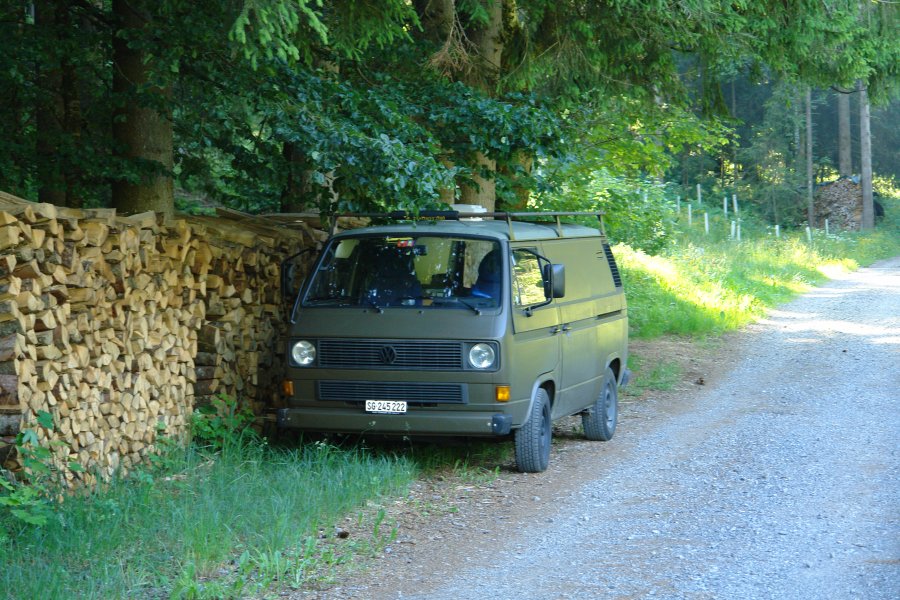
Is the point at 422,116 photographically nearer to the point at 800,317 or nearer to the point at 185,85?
the point at 185,85

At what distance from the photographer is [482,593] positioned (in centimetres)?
615

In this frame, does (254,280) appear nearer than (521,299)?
No

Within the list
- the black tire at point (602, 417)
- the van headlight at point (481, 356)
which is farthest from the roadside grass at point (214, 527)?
the black tire at point (602, 417)

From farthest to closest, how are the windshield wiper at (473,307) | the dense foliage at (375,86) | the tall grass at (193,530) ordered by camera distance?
the dense foliage at (375,86)
the windshield wiper at (473,307)
the tall grass at (193,530)

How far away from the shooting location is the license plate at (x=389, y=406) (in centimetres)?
888

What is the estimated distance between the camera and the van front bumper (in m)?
8.75

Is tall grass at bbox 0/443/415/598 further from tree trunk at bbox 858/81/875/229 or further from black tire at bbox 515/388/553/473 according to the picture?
tree trunk at bbox 858/81/875/229

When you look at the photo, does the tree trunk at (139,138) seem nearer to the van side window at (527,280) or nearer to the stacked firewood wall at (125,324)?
the stacked firewood wall at (125,324)

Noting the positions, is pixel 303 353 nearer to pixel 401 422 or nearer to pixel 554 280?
pixel 401 422

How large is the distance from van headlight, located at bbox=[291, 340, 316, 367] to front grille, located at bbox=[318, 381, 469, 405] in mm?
302

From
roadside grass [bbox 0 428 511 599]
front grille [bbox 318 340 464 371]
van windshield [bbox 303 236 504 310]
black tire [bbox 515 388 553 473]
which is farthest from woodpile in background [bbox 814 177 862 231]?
roadside grass [bbox 0 428 511 599]

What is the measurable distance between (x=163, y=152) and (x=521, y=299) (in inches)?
151

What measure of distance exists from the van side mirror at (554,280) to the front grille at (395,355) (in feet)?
3.77

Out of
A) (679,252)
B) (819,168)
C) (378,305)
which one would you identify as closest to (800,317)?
(679,252)
